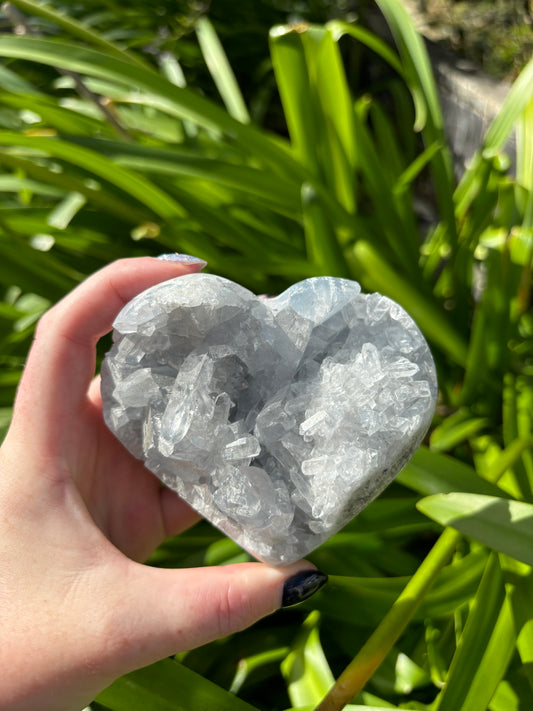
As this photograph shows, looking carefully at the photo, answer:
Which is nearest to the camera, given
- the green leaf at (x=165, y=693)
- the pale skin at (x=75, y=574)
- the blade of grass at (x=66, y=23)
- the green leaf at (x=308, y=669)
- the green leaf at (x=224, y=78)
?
the pale skin at (x=75, y=574)

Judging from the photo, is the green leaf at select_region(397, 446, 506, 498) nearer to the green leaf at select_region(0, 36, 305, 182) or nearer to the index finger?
the index finger

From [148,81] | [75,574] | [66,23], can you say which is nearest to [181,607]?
[75,574]

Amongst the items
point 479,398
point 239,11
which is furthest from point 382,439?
point 239,11

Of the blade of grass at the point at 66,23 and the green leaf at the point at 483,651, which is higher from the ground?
the blade of grass at the point at 66,23

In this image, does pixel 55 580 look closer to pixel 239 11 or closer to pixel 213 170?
pixel 213 170

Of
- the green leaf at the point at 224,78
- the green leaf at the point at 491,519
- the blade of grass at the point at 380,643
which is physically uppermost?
the green leaf at the point at 224,78

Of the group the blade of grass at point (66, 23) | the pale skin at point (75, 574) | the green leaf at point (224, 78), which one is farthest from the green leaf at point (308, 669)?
the green leaf at point (224, 78)

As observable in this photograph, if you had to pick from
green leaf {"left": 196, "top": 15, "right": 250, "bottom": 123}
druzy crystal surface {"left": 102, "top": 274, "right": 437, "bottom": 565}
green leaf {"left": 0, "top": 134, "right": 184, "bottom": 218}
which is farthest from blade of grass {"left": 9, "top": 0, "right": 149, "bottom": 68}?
druzy crystal surface {"left": 102, "top": 274, "right": 437, "bottom": 565}

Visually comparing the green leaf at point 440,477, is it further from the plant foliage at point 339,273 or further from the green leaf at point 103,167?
the green leaf at point 103,167
